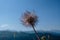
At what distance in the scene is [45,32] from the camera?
26.6 ft

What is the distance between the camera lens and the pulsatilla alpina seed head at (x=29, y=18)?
→ 5.31 metres

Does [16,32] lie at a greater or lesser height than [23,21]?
greater

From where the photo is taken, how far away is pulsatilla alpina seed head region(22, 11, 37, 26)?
17.4 feet

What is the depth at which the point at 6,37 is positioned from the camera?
8875mm

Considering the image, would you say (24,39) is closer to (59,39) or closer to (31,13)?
(59,39)

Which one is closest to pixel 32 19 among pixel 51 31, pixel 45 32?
pixel 45 32

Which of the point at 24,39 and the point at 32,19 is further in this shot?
the point at 24,39

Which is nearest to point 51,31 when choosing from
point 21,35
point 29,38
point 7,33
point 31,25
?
point 29,38

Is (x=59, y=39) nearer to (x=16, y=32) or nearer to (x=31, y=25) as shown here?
(x=16, y=32)

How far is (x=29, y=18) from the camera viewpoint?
5.33 meters

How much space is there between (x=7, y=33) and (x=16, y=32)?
Result: 21.7 inches

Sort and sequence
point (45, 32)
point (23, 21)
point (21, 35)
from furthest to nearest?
point (21, 35) < point (45, 32) < point (23, 21)

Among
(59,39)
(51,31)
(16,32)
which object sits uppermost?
(16,32)

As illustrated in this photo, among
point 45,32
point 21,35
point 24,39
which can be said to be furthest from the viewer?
point 21,35
